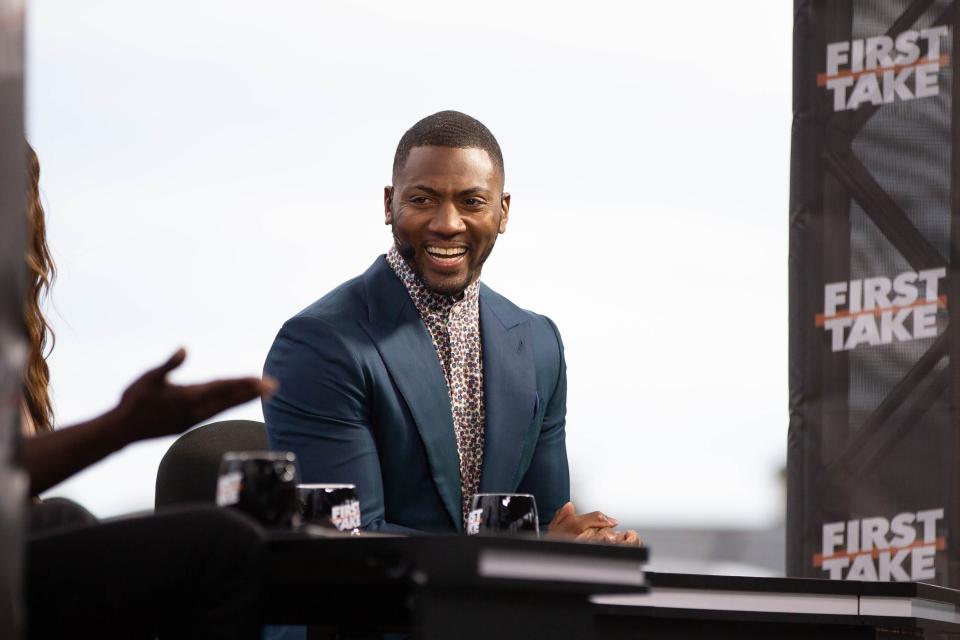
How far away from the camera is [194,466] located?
2.69m

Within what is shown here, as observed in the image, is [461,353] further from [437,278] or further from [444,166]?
[444,166]

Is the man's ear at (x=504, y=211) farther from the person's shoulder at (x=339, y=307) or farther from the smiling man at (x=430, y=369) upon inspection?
the person's shoulder at (x=339, y=307)

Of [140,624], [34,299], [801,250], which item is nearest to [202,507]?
[140,624]

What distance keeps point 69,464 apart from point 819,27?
3126 mm

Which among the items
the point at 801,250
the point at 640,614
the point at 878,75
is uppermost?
the point at 878,75

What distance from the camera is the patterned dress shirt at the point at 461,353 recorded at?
299 cm

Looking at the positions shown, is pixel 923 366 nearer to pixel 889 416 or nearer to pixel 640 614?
pixel 889 416

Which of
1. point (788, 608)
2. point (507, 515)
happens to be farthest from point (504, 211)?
point (507, 515)

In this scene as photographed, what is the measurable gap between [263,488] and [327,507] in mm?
231

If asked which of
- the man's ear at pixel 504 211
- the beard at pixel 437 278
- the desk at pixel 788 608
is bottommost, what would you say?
the desk at pixel 788 608

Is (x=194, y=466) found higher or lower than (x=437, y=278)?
lower

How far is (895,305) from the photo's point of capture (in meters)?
3.89

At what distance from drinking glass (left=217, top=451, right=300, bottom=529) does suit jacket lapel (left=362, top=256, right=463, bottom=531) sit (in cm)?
121

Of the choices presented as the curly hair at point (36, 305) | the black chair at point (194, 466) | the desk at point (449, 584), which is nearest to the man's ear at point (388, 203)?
the black chair at point (194, 466)
